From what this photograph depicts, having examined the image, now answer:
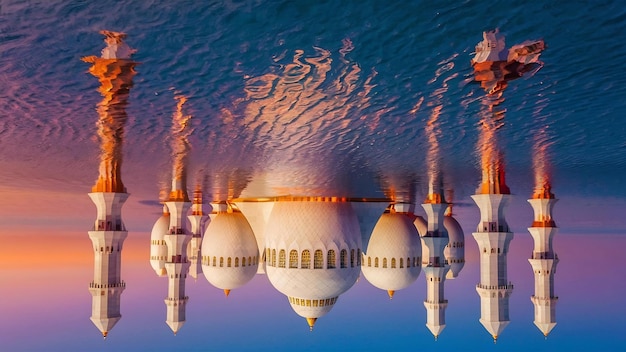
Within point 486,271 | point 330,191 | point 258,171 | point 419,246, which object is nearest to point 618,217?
point 419,246

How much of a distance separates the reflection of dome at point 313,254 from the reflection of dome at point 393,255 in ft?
15.7

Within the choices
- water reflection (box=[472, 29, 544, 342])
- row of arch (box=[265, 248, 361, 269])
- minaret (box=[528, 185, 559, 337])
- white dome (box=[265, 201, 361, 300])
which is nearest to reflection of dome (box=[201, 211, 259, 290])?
white dome (box=[265, 201, 361, 300])

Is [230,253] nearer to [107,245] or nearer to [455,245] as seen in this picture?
[107,245]

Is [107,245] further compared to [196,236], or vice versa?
[196,236]

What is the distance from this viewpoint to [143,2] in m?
5.43

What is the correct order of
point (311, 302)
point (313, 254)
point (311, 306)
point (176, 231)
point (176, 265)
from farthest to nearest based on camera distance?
point (176, 265), point (176, 231), point (311, 306), point (311, 302), point (313, 254)

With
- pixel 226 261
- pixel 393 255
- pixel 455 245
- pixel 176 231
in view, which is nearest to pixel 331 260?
pixel 393 255

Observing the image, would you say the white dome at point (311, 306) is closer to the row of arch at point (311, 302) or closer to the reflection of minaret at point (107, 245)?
the row of arch at point (311, 302)

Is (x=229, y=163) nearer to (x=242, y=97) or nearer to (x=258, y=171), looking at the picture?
(x=258, y=171)

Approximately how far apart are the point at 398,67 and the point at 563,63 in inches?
85.9

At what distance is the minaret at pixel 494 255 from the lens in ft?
65.6

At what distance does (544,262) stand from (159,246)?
2403 centimetres

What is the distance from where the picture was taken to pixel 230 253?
86.5ft

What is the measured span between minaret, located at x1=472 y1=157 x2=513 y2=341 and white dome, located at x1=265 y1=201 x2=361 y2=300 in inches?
190
